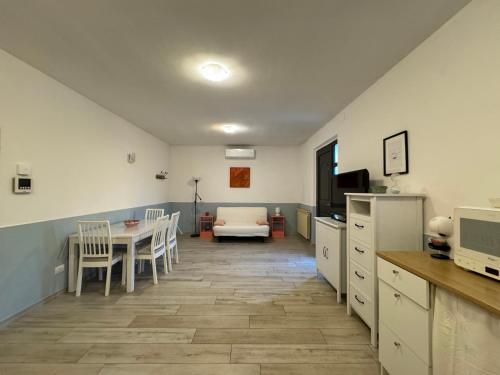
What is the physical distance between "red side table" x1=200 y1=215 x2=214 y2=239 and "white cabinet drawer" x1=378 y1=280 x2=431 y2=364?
15.4 feet

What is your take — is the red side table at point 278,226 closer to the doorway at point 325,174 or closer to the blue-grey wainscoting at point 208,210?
the blue-grey wainscoting at point 208,210

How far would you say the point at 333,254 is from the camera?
266 cm

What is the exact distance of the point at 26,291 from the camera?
2238mm

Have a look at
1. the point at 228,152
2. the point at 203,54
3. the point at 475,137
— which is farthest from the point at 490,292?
the point at 228,152

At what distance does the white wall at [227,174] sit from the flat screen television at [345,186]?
2.99m

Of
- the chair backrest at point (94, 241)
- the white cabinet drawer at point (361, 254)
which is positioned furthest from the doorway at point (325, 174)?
the chair backrest at point (94, 241)

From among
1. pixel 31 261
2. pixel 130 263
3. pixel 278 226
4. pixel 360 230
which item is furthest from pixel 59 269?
pixel 278 226

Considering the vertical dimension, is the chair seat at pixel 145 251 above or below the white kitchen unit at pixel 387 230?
below

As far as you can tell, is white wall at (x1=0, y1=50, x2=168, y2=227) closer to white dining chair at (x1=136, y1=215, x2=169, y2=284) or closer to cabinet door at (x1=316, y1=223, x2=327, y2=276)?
white dining chair at (x1=136, y1=215, x2=169, y2=284)

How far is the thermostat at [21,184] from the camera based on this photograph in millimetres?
2117

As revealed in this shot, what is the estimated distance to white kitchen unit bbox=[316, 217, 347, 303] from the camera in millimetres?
2516

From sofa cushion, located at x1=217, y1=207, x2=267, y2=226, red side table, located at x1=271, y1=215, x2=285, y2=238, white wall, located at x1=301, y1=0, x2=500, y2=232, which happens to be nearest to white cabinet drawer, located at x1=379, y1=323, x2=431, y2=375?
white wall, located at x1=301, y1=0, x2=500, y2=232

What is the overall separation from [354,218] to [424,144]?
849 millimetres

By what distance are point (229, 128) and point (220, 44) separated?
99.8 inches
